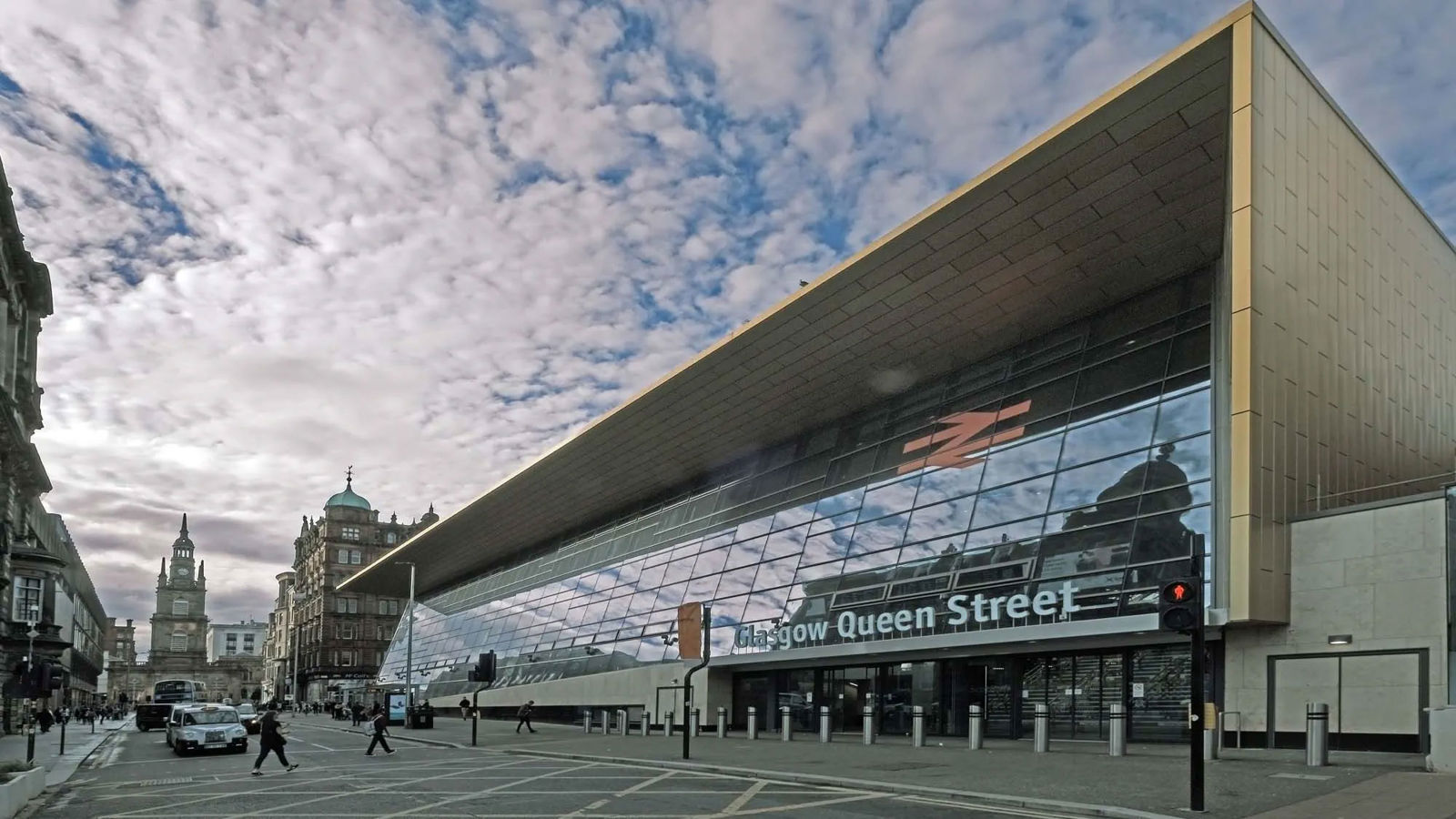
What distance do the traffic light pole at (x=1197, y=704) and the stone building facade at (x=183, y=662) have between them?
176 m

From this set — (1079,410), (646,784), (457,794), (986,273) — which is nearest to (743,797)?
(646,784)

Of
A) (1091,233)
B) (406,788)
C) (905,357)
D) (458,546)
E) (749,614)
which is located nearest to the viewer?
(406,788)

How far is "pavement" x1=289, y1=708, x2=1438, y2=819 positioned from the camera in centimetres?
1508

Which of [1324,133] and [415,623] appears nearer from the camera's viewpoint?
[1324,133]

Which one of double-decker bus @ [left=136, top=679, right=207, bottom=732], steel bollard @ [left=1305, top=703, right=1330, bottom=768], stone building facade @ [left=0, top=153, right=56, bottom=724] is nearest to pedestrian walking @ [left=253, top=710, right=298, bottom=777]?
steel bollard @ [left=1305, top=703, right=1330, bottom=768]

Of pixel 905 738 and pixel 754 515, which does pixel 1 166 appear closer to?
pixel 754 515

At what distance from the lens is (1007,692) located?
1123 inches

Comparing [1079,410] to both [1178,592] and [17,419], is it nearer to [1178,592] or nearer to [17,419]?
[1178,592]

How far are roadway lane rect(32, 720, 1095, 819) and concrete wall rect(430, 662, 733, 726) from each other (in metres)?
10.0

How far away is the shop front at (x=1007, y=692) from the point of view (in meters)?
24.8

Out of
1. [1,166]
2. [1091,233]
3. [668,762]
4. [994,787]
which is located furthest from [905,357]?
[1,166]

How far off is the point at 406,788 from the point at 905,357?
65.7ft

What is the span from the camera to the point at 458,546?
A: 234 ft

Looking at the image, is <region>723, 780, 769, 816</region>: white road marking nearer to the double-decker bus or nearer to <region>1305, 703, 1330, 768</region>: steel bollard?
<region>1305, 703, 1330, 768</region>: steel bollard
